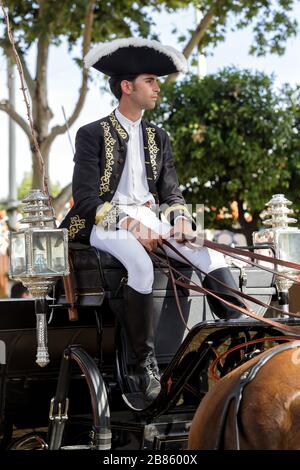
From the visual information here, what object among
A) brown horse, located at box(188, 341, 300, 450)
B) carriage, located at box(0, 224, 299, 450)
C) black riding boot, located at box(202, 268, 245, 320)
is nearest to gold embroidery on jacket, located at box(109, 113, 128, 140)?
carriage, located at box(0, 224, 299, 450)

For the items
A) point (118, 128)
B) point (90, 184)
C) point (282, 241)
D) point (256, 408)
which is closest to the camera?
point (256, 408)

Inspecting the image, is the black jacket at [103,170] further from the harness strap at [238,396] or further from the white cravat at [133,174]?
the harness strap at [238,396]

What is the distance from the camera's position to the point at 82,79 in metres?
10.2

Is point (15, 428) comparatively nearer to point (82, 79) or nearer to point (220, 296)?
point (220, 296)

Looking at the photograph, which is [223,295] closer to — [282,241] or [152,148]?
[282,241]

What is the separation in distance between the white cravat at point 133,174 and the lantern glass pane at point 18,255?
1.85ft

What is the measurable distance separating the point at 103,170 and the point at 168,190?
417 millimetres

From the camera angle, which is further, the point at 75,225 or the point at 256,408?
the point at 75,225

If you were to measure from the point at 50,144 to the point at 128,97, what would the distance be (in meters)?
5.31

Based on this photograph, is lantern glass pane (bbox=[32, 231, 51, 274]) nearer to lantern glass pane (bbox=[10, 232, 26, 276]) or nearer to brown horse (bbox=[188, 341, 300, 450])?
lantern glass pane (bbox=[10, 232, 26, 276])

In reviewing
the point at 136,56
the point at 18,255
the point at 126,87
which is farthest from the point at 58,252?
the point at 136,56

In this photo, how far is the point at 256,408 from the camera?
2730mm

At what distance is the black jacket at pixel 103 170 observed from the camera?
14.3 ft
